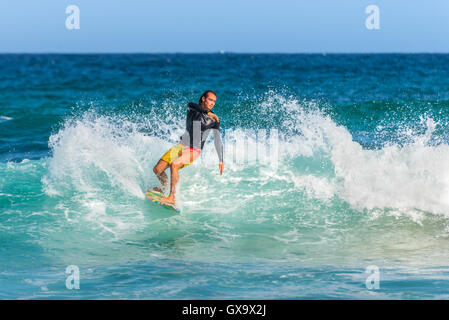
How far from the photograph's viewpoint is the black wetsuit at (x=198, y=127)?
282 inches

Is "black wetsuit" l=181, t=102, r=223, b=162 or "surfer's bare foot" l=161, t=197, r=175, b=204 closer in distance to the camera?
"black wetsuit" l=181, t=102, r=223, b=162

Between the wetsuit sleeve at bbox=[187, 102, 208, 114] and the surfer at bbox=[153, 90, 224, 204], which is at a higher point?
the wetsuit sleeve at bbox=[187, 102, 208, 114]

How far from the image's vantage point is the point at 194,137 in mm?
7320

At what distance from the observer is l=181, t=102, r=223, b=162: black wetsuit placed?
7.17m

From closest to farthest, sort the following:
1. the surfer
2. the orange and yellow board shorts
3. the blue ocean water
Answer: the blue ocean water, the surfer, the orange and yellow board shorts

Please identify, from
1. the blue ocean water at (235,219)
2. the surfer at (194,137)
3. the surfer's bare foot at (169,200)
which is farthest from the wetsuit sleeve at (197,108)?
the blue ocean water at (235,219)

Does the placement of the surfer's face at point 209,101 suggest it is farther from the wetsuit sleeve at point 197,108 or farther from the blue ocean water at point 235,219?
the blue ocean water at point 235,219

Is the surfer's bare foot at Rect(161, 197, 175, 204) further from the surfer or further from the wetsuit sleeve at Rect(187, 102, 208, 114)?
the wetsuit sleeve at Rect(187, 102, 208, 114)

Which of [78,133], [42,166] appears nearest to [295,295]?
[78,133]

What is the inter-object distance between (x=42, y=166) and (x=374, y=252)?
6995 mm

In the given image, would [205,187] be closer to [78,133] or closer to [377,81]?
[78,133]

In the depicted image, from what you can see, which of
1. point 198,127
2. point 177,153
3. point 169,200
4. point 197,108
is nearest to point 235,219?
point 169,200

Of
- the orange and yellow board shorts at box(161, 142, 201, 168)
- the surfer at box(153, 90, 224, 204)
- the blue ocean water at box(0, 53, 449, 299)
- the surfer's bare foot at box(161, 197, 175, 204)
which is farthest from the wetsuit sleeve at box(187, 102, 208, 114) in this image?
the blue ocean water at box(0, 53, 449, 299)
